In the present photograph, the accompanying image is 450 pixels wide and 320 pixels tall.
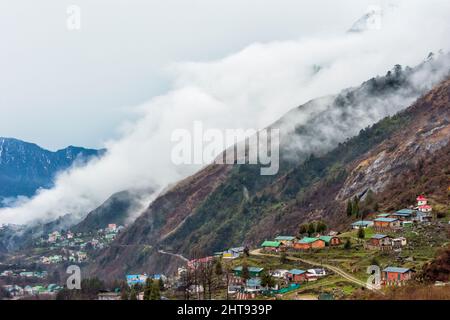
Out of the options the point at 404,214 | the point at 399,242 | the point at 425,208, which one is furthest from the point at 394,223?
the point at 399,242

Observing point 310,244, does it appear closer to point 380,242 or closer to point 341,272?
point 380,242

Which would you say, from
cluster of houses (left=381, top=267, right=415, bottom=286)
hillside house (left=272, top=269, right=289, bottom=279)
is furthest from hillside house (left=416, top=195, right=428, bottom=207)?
cluster of houses (left=381, top=267, right=415, bottom=286)

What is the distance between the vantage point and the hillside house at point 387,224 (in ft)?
299

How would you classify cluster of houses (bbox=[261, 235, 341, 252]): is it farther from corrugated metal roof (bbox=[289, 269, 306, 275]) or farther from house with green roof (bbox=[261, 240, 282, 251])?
corrugated metal roof (bbox=[289, 269, 306, 275])

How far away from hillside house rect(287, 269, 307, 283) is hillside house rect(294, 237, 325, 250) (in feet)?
57.6

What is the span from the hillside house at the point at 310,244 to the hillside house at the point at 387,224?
1029 centimetres

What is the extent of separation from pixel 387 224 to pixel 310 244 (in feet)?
42.9

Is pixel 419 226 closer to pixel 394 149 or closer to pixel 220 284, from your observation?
pixel 220 284

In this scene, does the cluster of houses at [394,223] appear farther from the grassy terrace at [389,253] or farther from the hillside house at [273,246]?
the hillside house at [273,246]

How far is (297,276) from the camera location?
7394 cm

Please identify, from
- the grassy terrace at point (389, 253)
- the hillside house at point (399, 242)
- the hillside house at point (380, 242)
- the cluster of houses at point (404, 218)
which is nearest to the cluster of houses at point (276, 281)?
the grassy terrace at point (389, 253)

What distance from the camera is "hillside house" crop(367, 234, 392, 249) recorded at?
81.0 m
